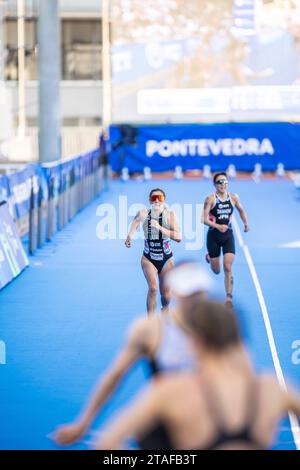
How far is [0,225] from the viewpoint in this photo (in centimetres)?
1762

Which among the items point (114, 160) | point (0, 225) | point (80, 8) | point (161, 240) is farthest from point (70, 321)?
point (80, 8)

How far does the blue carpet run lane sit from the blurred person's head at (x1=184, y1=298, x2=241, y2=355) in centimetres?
128

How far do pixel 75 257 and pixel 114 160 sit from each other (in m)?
19.1

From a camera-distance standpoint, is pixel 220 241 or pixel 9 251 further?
pixel 9 251

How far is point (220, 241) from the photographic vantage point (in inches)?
585

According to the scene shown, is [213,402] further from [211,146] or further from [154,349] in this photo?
[211,146]

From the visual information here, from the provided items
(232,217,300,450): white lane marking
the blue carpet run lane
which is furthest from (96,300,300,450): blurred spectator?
(232,217,300,450): white lane marking

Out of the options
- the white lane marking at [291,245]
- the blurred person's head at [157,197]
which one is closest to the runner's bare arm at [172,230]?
the blurred person's head at [157,197]

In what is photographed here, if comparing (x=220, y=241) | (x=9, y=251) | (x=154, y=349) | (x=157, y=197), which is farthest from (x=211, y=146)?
(x=154, y=349)

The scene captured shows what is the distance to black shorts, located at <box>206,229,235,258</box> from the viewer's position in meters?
14.8

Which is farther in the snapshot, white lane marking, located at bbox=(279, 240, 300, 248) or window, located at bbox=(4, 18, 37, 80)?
window, located at bbox=(4, 18, 37, 80)

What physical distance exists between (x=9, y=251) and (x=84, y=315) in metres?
3.62

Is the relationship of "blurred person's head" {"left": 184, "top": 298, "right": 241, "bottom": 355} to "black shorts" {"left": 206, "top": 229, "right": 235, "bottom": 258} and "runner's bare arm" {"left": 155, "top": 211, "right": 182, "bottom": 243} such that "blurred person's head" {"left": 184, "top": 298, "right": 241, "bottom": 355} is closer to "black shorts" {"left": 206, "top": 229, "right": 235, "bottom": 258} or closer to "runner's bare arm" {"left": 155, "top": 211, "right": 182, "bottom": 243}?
"runner's bare arm" {"left": 155, "top": 211, "right": 182, "bottom": 243}
